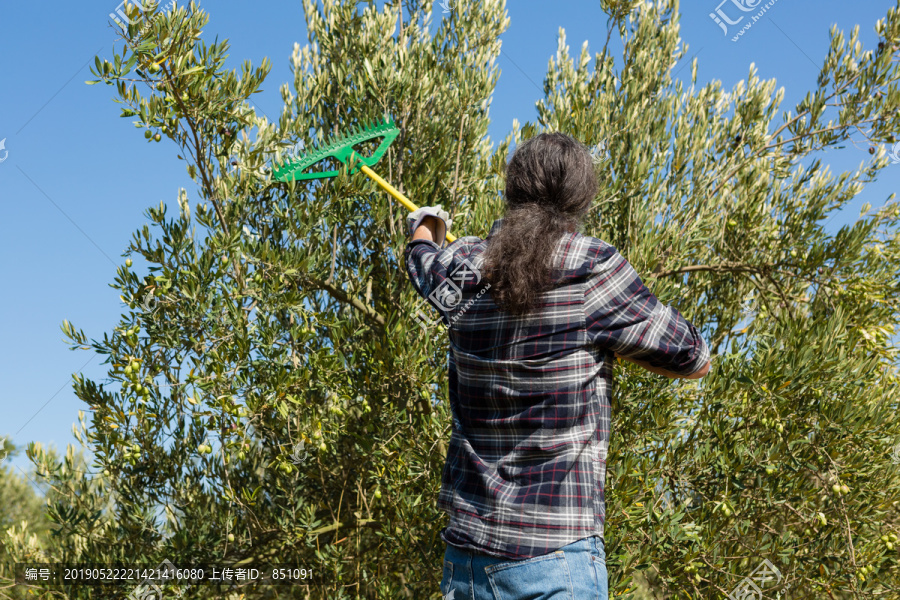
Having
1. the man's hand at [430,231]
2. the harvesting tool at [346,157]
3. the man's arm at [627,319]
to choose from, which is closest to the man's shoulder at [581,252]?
the man's arm at [627,319]

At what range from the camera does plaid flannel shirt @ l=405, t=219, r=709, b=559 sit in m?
2.01

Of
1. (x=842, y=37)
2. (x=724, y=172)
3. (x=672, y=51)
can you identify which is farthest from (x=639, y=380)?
(x=842, y=37)

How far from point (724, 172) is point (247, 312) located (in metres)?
3.44

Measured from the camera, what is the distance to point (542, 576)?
194cm

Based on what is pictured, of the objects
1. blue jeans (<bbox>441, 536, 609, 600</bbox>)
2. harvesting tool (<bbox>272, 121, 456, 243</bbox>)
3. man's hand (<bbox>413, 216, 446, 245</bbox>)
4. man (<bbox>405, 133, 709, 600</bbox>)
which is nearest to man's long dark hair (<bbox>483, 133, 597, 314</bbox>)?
man (<bbox>405, 133, 709, 600</bbox>)

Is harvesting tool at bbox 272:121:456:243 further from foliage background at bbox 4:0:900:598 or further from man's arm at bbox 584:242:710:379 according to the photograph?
man's arm at bbox 584:242:710:379

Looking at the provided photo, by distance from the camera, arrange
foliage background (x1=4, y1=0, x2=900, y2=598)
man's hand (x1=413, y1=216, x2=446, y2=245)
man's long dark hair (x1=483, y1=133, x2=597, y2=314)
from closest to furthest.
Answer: man's long dark hair (x1=483, y1=133, x2=597, y2=314)
man's hand (x1=413, y1=216, x2=446, y2=245)
foliage background (x1=4, y1=0, x2=900, y2=598)

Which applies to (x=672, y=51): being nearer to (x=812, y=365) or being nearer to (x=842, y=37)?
(x=842, y=37)

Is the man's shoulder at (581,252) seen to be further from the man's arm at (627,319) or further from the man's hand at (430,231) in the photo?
the man's hand at (430,231)

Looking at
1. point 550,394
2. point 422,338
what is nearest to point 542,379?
point 550,394

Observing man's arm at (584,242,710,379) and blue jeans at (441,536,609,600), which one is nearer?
blue jeans at (441,536,609,600)

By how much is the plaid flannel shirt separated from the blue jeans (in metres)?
0.03

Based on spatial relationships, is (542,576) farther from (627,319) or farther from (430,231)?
(430,231)

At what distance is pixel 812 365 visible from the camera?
383cm
